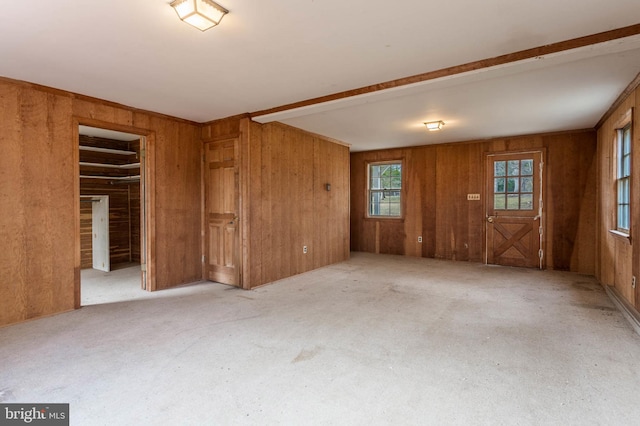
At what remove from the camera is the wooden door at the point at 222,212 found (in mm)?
4676

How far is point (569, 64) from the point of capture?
294cm

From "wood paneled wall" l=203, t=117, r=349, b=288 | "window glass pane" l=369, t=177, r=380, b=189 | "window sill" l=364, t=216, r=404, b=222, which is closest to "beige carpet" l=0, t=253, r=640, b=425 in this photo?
"wood paneled wall" l=203, t=117, r=349, b=288

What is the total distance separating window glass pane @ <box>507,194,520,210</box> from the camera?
6074mm

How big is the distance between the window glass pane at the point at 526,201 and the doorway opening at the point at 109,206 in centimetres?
666

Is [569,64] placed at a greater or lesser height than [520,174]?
greater

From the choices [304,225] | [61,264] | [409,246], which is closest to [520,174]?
[409,246]

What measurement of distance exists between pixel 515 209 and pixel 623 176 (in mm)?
2111

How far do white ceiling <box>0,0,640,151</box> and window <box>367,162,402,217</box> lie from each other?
3.20 meters

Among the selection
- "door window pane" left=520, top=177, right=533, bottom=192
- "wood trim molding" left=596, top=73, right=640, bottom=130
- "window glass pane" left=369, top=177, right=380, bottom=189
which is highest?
"wood trim molding" left=596, top=73, right=640, bottom=130

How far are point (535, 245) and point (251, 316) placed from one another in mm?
5285

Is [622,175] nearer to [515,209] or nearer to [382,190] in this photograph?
[515,209]

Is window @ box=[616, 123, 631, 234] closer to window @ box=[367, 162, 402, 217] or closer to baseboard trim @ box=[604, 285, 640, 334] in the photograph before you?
baseboard trim @ box=[604, 285, 640, 334]

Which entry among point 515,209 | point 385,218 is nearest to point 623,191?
point 515,209

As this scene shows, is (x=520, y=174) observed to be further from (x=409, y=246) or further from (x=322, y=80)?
(x=322, y=80)
